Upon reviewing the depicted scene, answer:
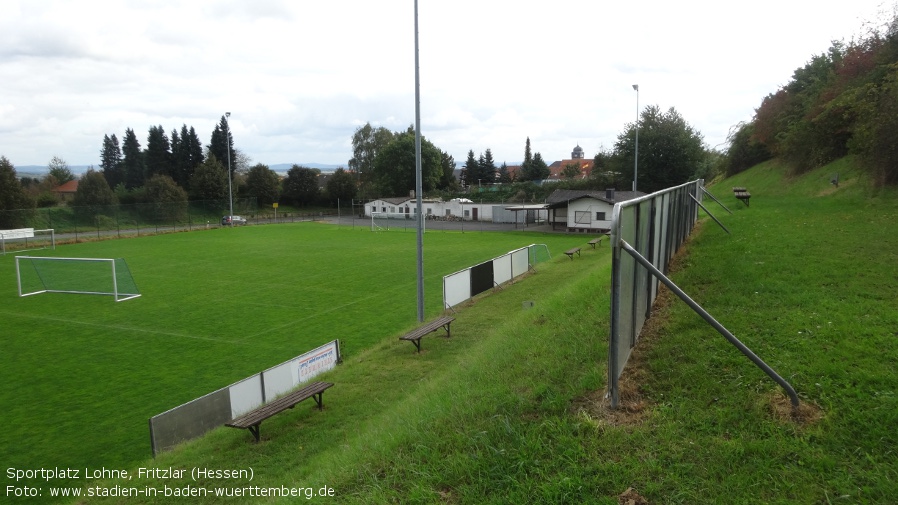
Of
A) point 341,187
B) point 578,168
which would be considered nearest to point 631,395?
point 341,187

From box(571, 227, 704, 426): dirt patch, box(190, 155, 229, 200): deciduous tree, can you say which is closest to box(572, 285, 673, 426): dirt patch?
box(571, 227, 704, 426): dirt patch

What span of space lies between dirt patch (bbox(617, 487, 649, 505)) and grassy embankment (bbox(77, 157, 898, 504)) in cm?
4

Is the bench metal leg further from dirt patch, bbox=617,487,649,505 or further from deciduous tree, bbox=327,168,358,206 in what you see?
deciduous tree, bbox=327,168,358,206

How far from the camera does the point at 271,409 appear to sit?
831cm

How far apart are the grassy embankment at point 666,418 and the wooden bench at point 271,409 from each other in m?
0.31

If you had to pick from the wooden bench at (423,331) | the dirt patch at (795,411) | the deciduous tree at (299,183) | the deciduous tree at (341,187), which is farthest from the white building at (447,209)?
the dirt patch at (795,411)

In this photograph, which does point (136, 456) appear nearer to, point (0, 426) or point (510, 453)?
point (0, 426)

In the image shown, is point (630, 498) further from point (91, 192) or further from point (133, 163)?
point (133, 163)

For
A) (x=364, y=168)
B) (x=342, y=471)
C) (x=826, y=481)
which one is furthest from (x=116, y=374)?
(x=364, y=168)

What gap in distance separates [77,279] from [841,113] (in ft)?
113

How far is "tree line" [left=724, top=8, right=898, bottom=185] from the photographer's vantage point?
54.9 ft

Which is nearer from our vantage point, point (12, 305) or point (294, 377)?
point (294, 377)

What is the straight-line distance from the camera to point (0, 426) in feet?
33.4

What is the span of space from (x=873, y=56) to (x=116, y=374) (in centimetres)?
2744
